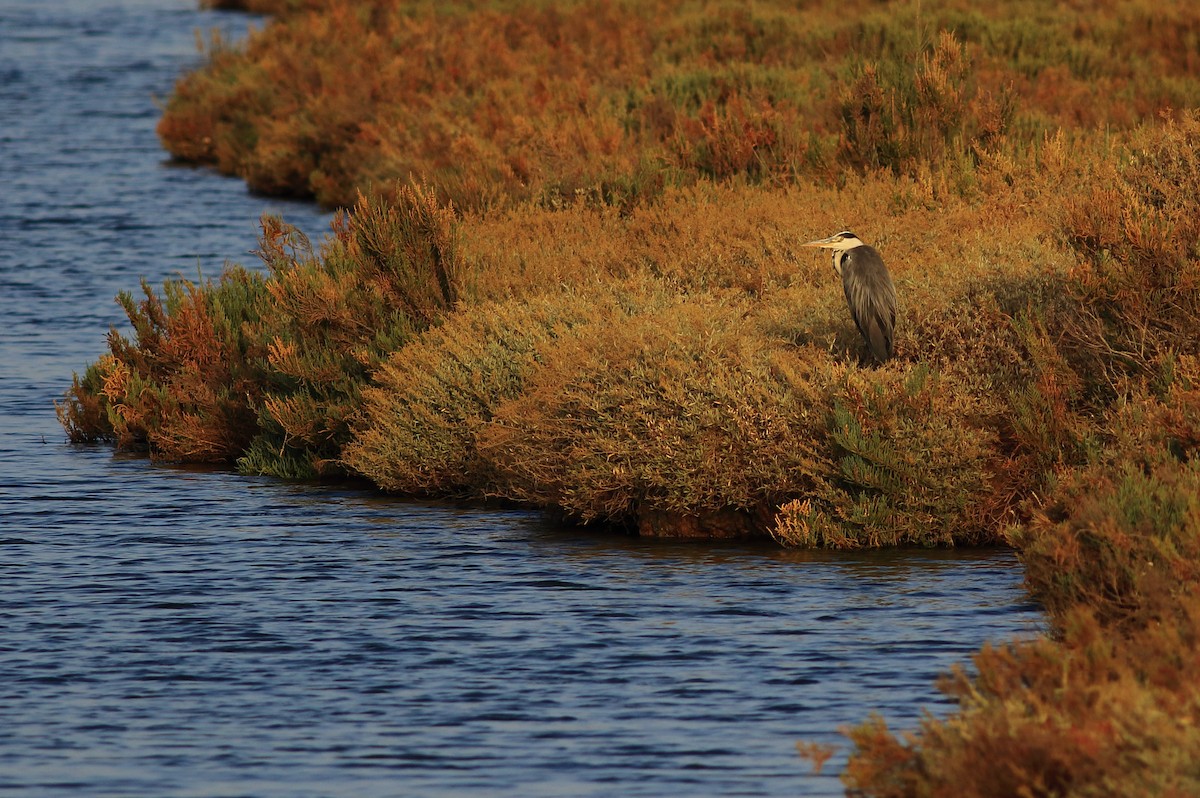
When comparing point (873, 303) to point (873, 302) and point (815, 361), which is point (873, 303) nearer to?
point (873, 302)

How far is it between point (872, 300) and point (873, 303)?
2 cm

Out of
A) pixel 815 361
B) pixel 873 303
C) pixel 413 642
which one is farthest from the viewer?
pixel 815 361

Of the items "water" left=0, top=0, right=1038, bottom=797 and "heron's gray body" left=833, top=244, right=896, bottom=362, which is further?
"heron's gray body" left=833, top=244, right=896, bottom=362

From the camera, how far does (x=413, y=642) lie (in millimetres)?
9742

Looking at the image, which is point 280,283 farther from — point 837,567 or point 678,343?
point 837,567

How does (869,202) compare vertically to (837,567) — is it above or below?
above

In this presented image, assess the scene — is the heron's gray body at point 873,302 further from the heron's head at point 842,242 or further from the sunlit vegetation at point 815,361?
the heron's head at point 842,242

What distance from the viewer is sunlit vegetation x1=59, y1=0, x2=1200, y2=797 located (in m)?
8.01

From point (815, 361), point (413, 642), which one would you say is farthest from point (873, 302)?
point (413, 642)

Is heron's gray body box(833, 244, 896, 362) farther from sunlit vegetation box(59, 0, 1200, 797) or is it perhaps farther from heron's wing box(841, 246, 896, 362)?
sunlit vegetation box(59, 0, 1200, 797)

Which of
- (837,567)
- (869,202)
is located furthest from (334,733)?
(869,202)

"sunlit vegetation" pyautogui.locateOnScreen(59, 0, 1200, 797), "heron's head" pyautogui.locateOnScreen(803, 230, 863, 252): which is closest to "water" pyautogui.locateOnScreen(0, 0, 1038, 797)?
"sunlit vegetation" pyautogui.locateOnScreen(59, 0, 1200, 797)

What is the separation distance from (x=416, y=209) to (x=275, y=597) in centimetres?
474

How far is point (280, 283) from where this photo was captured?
15672 mm
